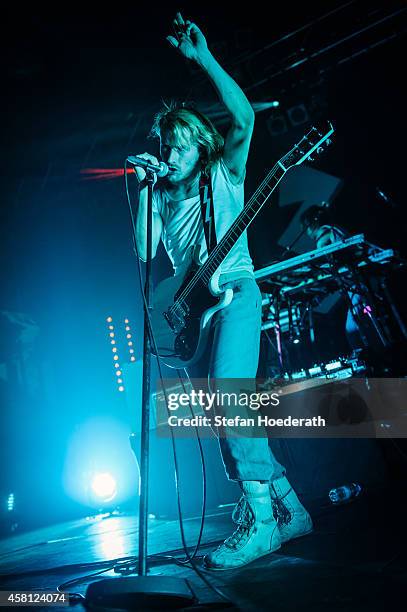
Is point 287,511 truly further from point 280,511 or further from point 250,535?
point 250,535

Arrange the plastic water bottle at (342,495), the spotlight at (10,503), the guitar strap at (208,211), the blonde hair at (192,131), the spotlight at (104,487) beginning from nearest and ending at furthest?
the guitar strap at (208,211) < the blonde hair at (192,131) < the plastic water bottle at (342,495) < the spotlight at (10,503) < the spotlight at (104,487)

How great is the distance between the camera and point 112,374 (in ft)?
23.1

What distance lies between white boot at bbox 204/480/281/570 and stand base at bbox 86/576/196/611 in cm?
46

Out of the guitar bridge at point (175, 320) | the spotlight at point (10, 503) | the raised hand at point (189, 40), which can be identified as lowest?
the spotlight at point (10, 503)

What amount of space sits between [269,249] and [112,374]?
330 cm

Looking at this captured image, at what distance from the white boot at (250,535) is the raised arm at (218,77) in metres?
1.69

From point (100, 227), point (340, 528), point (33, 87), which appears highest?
point (33, 87)

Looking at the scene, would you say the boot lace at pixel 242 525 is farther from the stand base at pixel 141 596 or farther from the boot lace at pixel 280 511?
the stand base at pixel 141 596

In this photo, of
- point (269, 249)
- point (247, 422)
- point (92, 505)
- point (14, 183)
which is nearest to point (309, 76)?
point (269, 249)

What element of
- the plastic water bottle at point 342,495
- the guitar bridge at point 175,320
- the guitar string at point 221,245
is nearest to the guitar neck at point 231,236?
the guitar string at point 221,245

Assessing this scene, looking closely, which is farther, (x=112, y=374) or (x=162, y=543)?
(x=112, y=374)

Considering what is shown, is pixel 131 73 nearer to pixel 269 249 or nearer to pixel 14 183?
pixel 14 183

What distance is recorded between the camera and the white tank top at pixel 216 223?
2256mm

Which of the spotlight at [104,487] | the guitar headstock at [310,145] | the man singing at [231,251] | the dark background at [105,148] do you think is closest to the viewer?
the man singing at [231,251]
